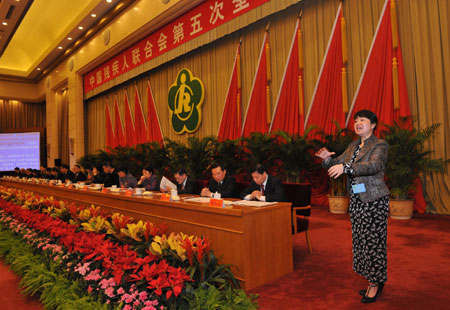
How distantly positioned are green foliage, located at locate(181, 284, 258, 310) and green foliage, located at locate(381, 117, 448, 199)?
3096 mm

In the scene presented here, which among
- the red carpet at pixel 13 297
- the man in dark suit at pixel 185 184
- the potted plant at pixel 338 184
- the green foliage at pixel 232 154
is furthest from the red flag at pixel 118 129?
the red carpet at pixel 13 297

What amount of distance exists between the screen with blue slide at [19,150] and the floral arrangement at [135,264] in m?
13.3

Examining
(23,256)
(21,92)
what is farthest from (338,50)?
(21,92)

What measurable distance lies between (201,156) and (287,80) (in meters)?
2.34

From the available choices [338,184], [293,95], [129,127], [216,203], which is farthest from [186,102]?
[216,203]

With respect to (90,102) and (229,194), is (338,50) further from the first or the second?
(90,102)

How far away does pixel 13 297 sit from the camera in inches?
102

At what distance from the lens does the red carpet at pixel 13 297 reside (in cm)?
239

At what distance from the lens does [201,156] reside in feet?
23.2

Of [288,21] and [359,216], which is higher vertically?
[288,21]

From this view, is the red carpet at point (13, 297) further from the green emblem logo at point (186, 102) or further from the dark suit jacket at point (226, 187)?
the green emblem logo at point (186, 102)

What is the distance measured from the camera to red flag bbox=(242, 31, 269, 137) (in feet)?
21.5

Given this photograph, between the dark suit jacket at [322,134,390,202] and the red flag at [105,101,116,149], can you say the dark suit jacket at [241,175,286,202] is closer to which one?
the dark suit jacket at [322,134,390,202]

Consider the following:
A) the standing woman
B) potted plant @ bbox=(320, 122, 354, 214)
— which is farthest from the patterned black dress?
potted plant @ bbox=(320, 122, 354, 214)
